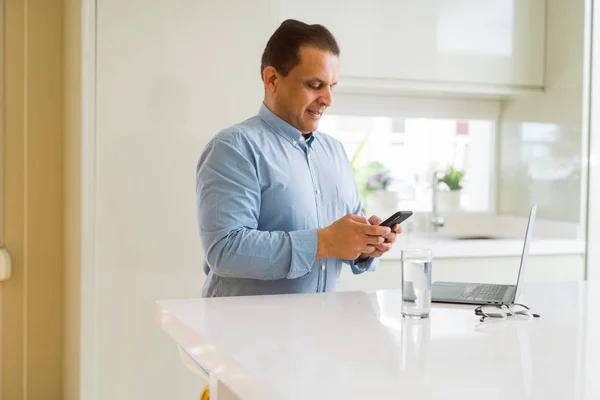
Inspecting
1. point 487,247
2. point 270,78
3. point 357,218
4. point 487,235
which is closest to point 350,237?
point 357,218

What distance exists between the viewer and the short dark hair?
199cm

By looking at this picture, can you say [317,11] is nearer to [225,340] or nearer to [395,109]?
[395,109]

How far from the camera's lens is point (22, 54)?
10.2ft

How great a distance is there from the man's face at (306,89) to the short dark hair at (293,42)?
0.01 metres

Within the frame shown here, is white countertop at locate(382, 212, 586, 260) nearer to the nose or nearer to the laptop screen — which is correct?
the nose

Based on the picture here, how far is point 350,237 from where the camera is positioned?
1789 mm

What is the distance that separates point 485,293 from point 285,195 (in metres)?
0.55

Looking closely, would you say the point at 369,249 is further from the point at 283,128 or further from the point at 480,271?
the point at 480,271

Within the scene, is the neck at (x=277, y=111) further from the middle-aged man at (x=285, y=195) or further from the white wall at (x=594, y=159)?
the white wall at (x=594, y=159)

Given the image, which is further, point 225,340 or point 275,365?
point 225,340

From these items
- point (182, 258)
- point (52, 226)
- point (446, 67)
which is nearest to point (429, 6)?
point (446, 67)

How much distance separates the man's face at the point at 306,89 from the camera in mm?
1990

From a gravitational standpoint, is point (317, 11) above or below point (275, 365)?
above

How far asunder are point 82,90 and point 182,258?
0.71m
